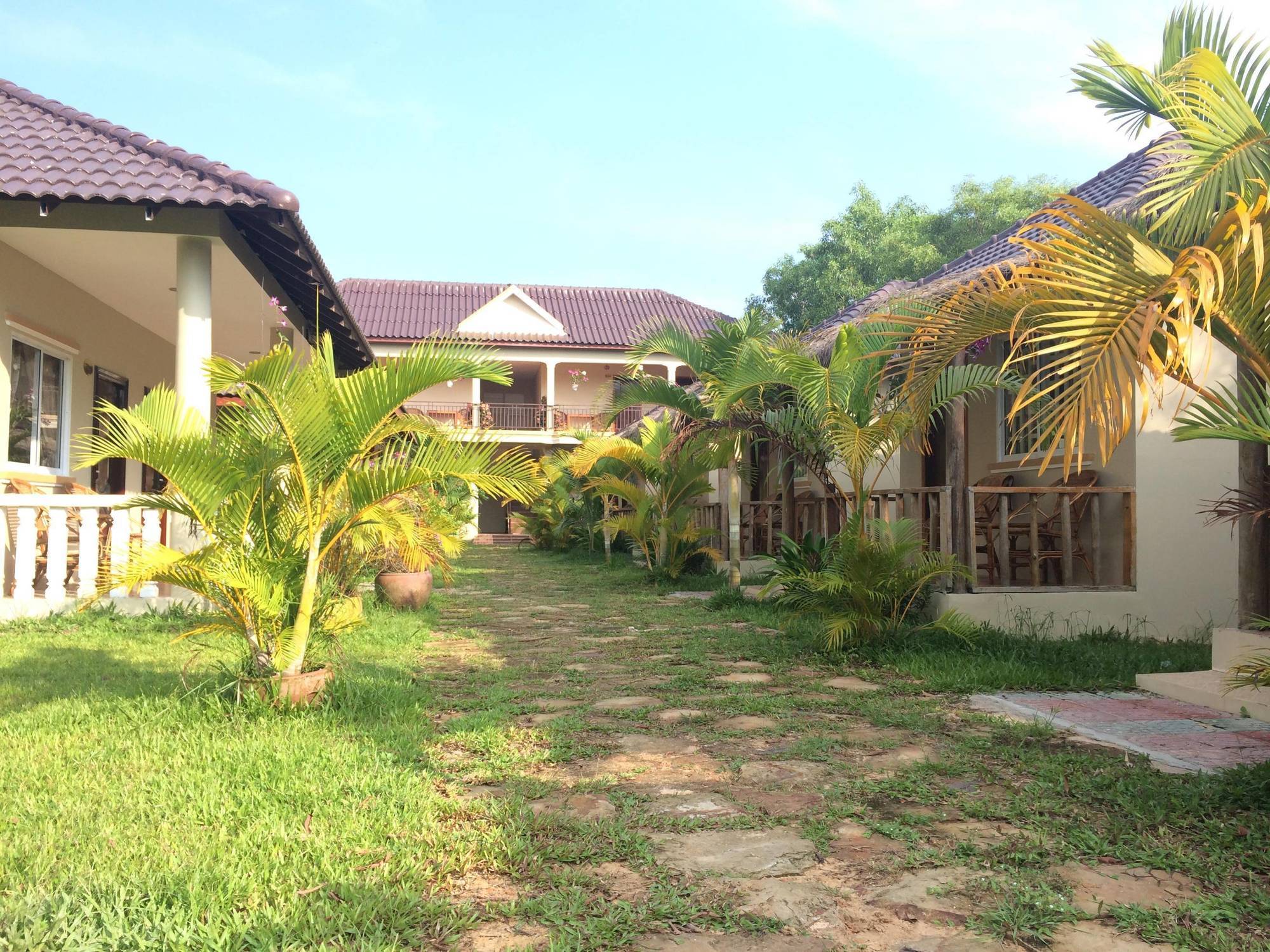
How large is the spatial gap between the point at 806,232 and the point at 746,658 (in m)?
31.1

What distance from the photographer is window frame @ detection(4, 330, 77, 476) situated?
8.31m

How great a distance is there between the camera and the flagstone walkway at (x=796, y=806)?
2434 millimetres

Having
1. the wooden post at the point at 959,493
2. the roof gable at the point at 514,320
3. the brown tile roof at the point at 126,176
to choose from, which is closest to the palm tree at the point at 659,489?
the wooden post at the point at 959,493

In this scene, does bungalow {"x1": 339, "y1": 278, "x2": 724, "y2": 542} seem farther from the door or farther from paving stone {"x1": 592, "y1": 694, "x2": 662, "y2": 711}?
paving stone {"x1": 592, "y1": 694, "x2": 662, "y2": 711}

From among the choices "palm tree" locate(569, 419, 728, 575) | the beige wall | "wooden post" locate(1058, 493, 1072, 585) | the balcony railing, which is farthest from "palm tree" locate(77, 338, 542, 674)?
the balcony railing

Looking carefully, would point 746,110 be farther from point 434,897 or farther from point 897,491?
point 434,897

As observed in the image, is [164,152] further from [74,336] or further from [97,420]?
[97,420]

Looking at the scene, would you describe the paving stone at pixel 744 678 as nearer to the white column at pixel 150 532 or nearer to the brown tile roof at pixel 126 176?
the brown tile roof at pixel 126 176

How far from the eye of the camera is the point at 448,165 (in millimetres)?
14688

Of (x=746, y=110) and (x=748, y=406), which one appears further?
(x=746, y=110)

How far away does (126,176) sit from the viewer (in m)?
7.11

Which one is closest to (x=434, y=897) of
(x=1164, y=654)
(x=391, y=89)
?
(x=1164, y=654)

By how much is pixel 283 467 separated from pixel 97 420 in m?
6.43

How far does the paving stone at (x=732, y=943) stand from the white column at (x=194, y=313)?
6338 millimetres
